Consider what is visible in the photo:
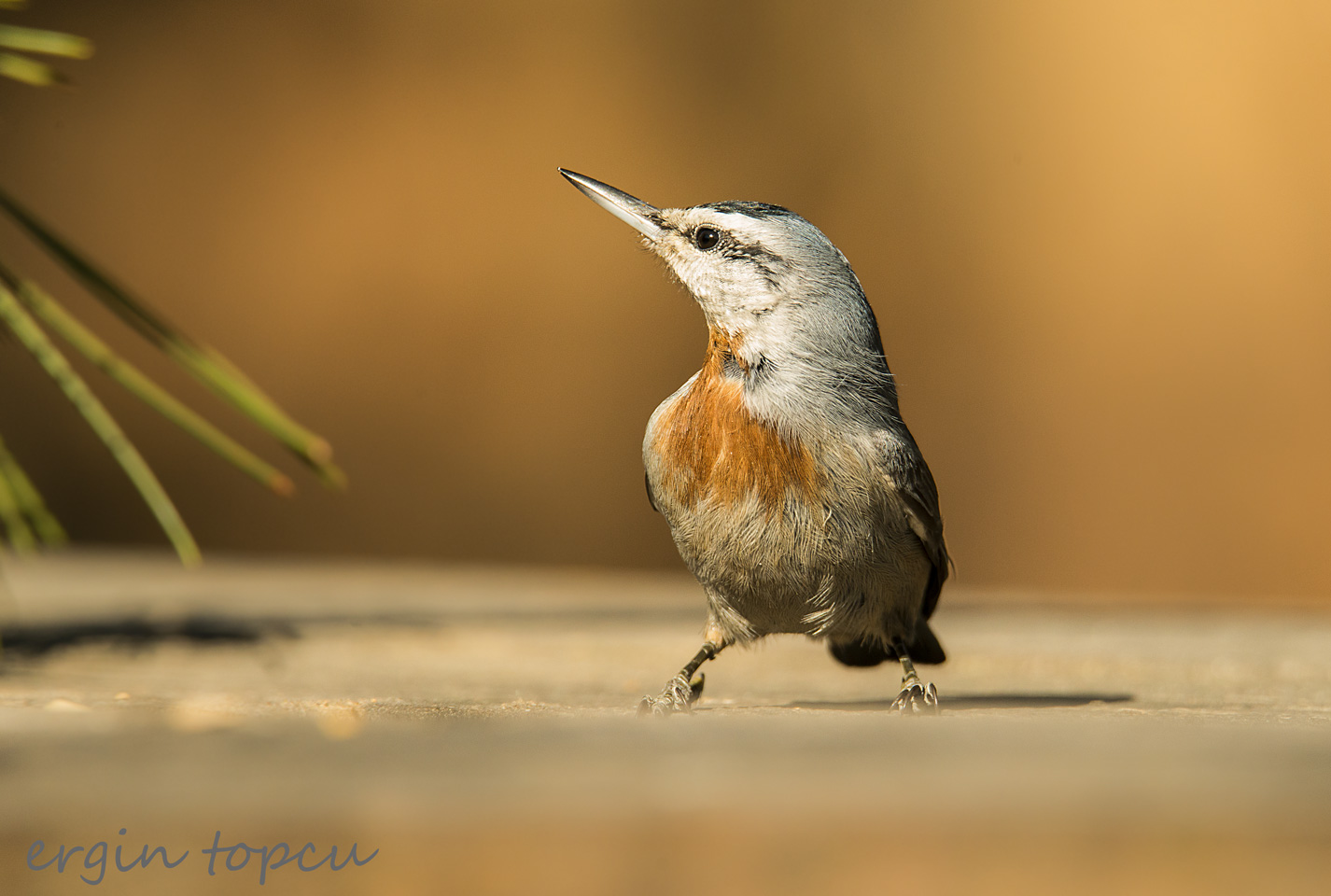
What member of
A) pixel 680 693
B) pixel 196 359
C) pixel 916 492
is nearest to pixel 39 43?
pixel 196 359

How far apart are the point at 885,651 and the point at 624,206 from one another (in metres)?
1.12

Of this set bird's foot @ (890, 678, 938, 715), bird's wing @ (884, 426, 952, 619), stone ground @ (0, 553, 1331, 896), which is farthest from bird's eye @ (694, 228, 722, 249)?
stone ground @ (0, 553, 1331, 896)

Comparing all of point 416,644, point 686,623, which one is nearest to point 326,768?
point 416,644

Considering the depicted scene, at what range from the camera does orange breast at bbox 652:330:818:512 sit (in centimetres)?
245

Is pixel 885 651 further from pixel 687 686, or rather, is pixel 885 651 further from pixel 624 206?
pixel 624 206

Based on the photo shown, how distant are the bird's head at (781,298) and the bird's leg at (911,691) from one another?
1.69 feet

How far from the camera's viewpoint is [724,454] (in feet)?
8.14

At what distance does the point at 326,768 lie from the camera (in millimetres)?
938

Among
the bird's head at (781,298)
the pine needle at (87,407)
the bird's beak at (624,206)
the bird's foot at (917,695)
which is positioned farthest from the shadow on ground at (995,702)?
the bird's beak at (624,206)

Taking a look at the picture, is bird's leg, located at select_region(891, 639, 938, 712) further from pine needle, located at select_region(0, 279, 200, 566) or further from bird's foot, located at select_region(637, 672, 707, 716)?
pine needle, located at select_region(0, 279, 200, 566)

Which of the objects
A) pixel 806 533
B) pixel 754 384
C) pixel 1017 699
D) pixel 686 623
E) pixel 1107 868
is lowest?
pixel 686 623

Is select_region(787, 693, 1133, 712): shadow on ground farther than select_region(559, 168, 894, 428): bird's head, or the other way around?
select_region(559, 168, 894, 428): bird's head

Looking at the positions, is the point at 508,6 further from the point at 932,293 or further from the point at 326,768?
the point at 326,768

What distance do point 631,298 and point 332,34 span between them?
1767 millimetres
